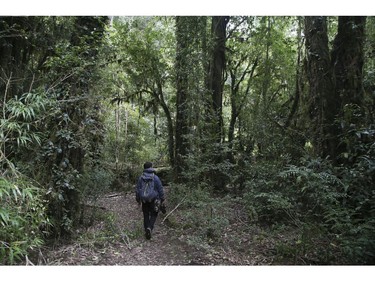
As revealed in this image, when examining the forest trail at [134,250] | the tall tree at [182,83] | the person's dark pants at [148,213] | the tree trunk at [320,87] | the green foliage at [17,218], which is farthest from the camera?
the tall tree at [182,83]

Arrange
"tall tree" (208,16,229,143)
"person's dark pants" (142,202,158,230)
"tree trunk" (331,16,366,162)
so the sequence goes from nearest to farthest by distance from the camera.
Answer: "person's dark pants" (142,202,158,230) < "tree trunk" (331,16,366,162) < "tall tree" (208,16,229,143)

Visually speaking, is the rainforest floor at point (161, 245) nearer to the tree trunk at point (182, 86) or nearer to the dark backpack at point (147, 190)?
the dark backpack at point (147, 190)

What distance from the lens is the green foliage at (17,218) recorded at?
4.05m

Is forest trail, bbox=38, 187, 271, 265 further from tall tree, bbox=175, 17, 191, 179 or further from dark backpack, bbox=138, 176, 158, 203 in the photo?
tall tree, bbox=175, 17, 191, 179

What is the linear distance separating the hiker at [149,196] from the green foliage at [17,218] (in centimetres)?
210

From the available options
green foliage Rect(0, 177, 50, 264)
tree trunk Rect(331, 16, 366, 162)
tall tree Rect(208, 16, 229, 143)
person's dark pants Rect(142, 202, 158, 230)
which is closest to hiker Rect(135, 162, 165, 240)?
person's dark pants Rect(142, 202, 158, 230)

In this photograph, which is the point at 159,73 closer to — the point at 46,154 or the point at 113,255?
the point at 46,154

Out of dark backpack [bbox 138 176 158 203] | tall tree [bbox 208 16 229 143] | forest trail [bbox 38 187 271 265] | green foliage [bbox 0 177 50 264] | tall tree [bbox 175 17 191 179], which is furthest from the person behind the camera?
tall tree [bbox 208 16 229 143]

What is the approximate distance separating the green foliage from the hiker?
2.10 meters

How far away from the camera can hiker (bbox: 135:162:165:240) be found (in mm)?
6315

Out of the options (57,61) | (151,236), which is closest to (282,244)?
(151,236)

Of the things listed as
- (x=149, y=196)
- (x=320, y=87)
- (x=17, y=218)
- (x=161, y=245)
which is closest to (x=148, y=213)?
(x=149, y=196)

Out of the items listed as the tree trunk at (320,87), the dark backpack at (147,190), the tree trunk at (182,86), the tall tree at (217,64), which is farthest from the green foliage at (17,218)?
the tall tree at (217,64)

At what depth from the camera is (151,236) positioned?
6.61m
